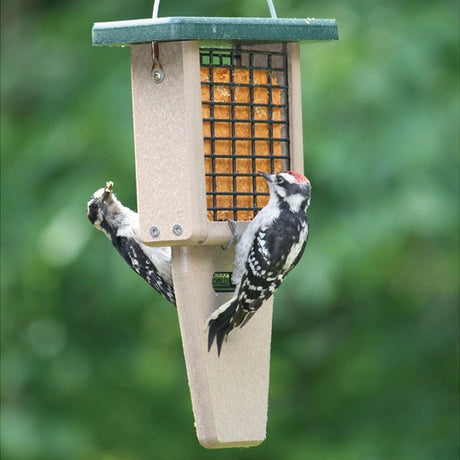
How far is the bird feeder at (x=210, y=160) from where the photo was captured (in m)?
5.16

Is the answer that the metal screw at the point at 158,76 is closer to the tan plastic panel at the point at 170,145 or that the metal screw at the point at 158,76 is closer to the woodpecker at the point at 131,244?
the tan plastic panel at the point at 170,145

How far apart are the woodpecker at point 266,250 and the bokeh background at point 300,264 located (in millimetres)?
2372

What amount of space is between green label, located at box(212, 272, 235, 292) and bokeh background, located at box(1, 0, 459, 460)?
2356 mm

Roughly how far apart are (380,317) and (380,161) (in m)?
2.29

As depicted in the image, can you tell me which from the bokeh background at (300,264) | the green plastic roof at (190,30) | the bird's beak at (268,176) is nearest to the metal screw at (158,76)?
the green plastic roof at (190,30)

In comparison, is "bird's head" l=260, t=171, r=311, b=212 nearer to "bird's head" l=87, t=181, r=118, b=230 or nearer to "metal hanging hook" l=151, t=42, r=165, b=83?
"metal hanging hook" l=151, t=42, r=165, b=83

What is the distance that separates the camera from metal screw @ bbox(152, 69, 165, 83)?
5.25 metres

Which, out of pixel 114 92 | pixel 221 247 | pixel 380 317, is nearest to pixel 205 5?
pixel 114 92

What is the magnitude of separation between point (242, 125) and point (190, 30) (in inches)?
24.8

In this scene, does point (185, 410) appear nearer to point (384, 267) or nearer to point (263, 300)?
point (384, 267)

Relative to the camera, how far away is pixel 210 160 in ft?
17.8

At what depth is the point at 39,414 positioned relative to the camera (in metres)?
9.91

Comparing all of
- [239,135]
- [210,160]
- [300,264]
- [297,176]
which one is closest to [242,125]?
[239,135]

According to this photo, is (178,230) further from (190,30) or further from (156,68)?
(190,30)
